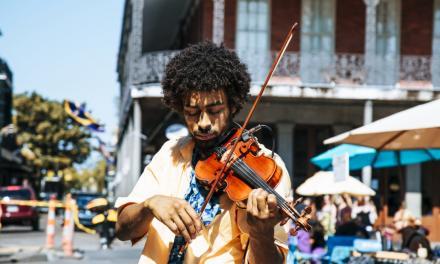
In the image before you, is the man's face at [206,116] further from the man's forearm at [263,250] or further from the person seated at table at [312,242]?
the person seated at table at [312,242]

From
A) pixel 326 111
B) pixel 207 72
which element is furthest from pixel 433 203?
pixel 207 72

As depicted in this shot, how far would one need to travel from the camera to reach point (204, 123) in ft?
9.38

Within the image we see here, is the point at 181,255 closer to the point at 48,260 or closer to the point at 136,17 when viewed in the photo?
the point at 48,260

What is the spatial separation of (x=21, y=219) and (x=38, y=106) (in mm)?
43158

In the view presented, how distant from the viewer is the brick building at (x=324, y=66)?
74.0ft

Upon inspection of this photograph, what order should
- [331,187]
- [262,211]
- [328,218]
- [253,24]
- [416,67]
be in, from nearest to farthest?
[262,211], [331,187], [328,218], [416,67], [253,24]

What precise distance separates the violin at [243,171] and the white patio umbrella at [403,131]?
5805 millimetres

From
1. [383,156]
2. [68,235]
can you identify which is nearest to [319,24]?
[68,235]

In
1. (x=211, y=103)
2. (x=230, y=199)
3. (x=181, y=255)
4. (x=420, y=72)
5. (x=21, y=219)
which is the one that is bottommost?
(x=21, y=219)

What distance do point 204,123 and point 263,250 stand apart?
49 cm

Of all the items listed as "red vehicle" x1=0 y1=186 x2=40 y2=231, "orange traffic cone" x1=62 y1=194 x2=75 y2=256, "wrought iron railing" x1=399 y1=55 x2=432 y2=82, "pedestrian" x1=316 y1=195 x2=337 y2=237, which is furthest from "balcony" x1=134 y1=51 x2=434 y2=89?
"red vehicle" x1=0 y1=186 x2=40 y2=231

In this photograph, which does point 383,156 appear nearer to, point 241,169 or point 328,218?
point 328,218

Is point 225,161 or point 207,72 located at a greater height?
point 207,72

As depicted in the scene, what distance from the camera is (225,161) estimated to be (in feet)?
9.07
